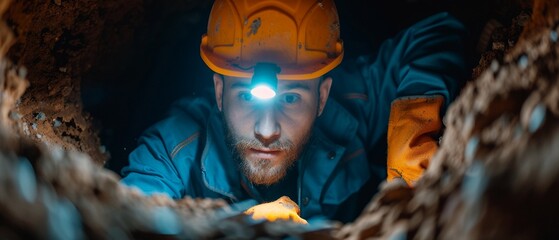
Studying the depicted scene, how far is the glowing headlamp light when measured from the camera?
7.75 feet

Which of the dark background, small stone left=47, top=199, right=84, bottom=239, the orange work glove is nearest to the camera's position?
small stone left=47, top=199, right=84, bottom=239

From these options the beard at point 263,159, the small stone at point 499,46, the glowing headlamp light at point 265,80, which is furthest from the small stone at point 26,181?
the small stone at point 499,46

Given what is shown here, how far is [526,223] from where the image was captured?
2.00ft

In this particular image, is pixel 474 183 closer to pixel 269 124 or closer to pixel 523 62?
pixel 523 62

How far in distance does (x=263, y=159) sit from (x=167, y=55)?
5.32ft

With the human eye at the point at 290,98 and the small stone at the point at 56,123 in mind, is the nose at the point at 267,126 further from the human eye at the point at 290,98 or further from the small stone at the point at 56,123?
the small stone at the point at 56,123

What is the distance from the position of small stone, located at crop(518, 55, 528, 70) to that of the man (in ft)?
4.32

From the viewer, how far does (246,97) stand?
8.52 ft

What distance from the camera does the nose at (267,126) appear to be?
252cm

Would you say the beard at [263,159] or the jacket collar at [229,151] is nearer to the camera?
the beard at [263,159]

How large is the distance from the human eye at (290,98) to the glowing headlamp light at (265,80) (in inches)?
6.1

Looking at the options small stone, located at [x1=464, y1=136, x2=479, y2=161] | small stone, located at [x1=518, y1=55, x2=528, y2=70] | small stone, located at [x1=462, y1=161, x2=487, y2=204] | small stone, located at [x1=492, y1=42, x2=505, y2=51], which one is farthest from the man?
small stone, located at [x1=462, y1=161, x2=487, y2=204]

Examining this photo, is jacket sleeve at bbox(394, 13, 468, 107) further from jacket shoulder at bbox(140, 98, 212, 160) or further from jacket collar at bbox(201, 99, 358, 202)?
jacket shoulder at bbox(140, 98, 212, 160)

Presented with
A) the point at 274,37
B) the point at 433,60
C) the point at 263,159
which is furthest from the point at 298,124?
the point at 433,60
